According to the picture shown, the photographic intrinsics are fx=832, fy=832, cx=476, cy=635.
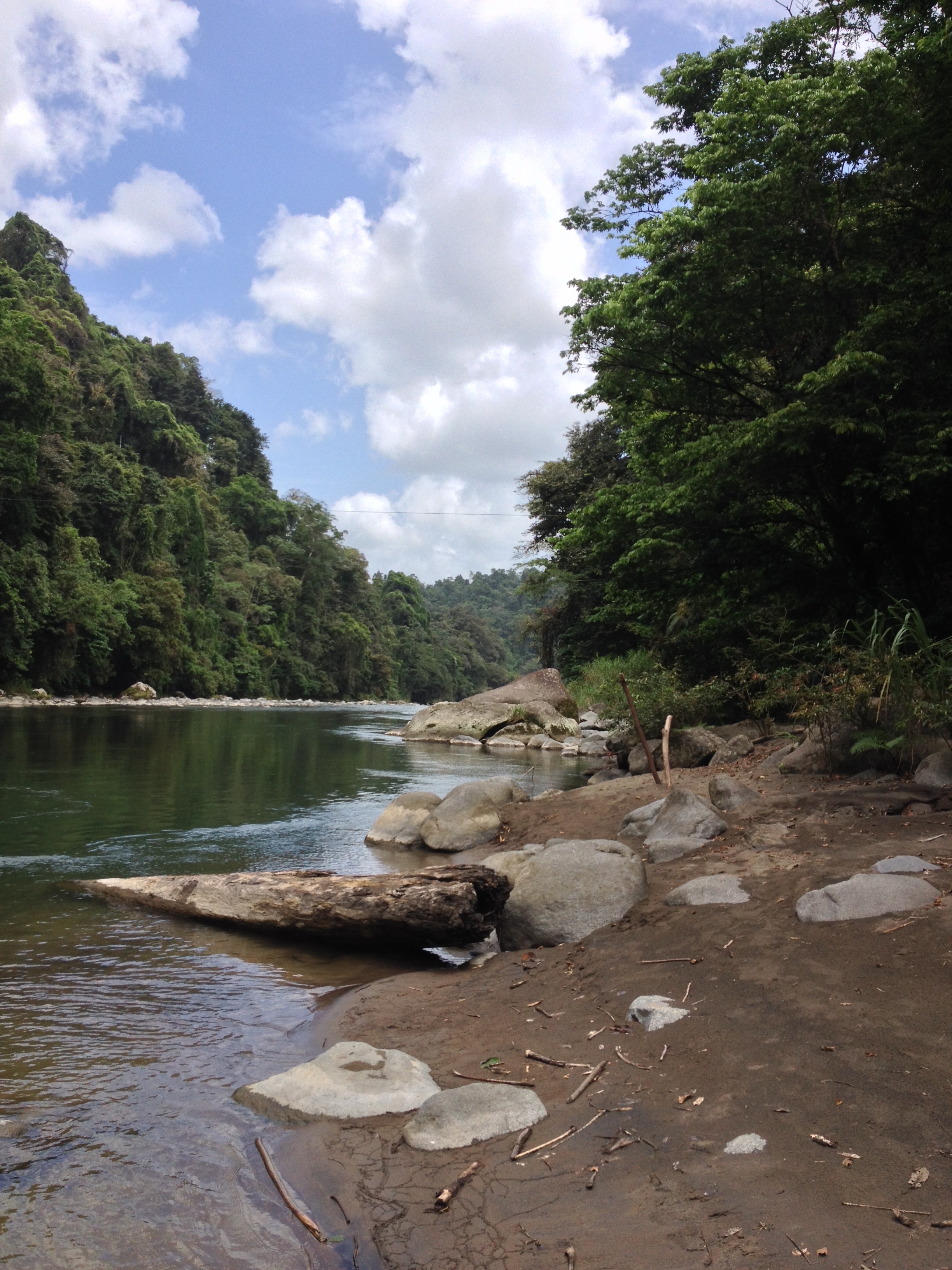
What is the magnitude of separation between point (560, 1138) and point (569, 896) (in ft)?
9.26

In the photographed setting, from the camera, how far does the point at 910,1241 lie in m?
2.26

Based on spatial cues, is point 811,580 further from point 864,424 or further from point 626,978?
point 626,978

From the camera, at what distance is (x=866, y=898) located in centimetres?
441

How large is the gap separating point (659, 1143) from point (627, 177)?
18487mm

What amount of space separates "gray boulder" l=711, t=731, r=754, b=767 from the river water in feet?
14.3

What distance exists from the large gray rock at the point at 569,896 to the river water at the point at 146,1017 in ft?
2.63

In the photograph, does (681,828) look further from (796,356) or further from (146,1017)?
(796,356)

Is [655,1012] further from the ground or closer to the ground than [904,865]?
closer to the ground

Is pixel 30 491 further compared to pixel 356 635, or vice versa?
pixel 356 635

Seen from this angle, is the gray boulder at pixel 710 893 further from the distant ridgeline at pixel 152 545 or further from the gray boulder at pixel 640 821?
the distant ridgeline at pixel 152 545

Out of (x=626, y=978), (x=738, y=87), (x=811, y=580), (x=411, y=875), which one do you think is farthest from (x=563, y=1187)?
(x=738, y=87)

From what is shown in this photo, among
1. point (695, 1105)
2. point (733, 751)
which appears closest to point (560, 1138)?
point (695, 1105)

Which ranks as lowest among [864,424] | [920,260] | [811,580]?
[811,580]

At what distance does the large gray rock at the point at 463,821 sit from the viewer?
961 cm
